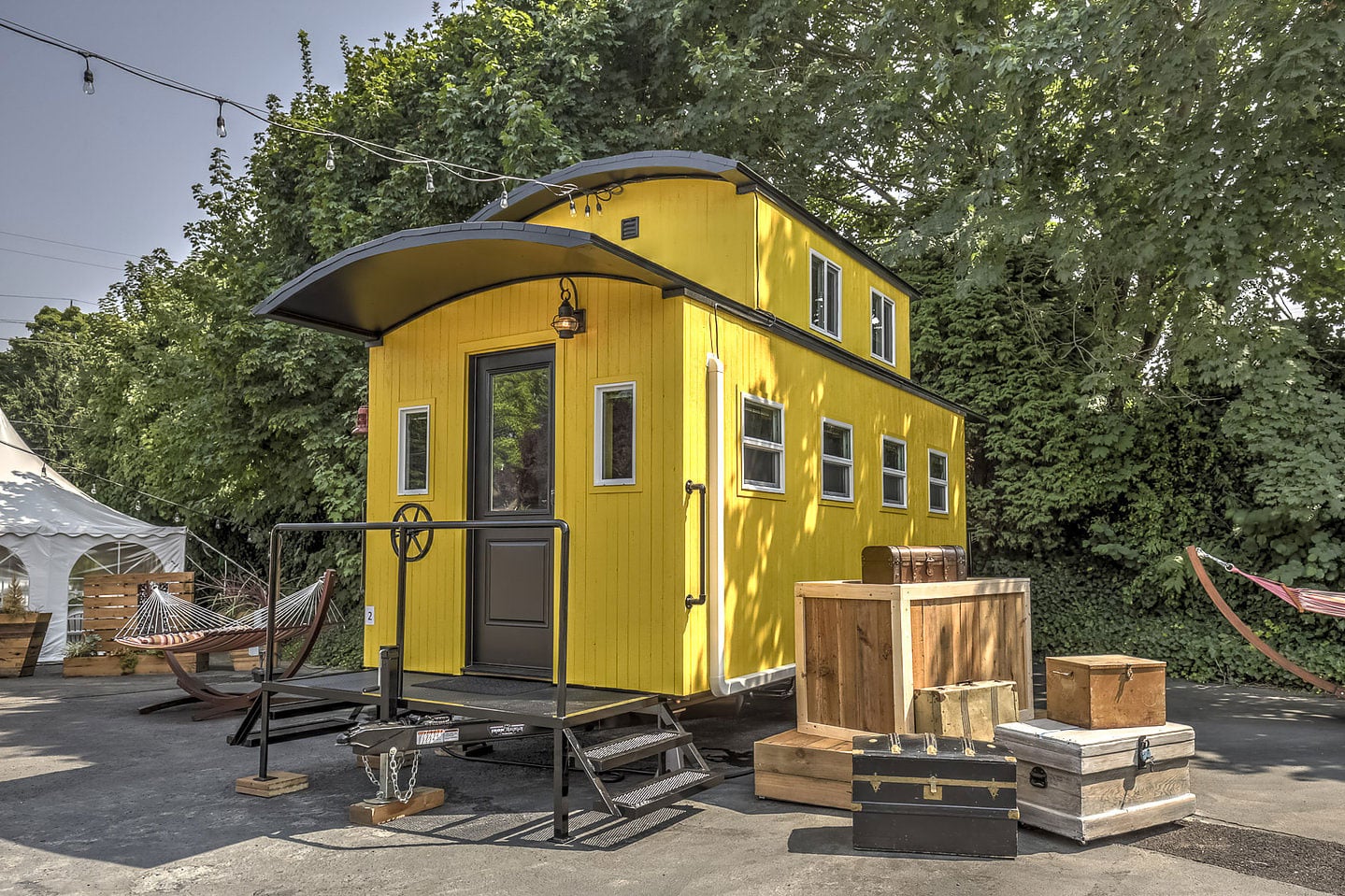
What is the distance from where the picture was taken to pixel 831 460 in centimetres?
770

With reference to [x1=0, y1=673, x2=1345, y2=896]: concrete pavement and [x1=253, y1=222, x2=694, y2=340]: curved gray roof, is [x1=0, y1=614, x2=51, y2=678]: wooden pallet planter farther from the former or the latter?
[x1=253, y1=222, x2=694, y2=340]: curved gray roof

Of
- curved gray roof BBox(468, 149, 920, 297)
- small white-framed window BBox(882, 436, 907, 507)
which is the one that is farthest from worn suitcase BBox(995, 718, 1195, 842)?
curved gray roof BBox(468, 149, 920, 297)

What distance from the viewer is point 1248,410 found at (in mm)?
10625

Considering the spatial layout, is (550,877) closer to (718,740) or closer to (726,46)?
(718,740)

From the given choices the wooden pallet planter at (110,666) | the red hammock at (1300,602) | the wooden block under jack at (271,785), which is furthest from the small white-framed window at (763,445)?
the wooden pallet planter at (110,666)

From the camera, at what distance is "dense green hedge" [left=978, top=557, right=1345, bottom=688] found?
33.5 feet

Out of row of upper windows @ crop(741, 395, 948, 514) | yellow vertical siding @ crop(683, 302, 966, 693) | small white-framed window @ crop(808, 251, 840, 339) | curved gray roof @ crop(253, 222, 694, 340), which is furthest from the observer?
small white-framed window @ crop(808, 251, 840, 339)

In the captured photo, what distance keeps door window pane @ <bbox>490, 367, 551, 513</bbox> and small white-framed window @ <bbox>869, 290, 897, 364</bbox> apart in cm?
436

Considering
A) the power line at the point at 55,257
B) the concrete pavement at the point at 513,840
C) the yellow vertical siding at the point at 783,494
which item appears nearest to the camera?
the concrete pavement at the point at 513,840

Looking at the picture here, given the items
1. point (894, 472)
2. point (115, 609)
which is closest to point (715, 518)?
point (894, 472)

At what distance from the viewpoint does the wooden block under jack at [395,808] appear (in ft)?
16.3

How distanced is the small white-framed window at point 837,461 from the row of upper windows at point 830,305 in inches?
41.3

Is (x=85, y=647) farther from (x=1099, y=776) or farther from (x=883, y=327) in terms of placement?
(x=1099, y=776)

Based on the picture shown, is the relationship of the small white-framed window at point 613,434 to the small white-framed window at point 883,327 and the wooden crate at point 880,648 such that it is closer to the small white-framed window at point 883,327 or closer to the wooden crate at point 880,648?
the wooden crate at point 880,648
